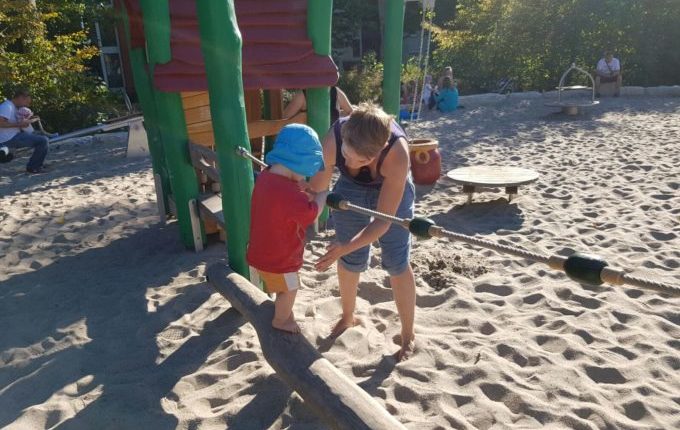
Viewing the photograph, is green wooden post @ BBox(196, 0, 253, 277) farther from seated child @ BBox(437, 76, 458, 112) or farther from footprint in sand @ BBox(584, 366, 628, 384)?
seated child @ BBox(437, 76, 458, 112)

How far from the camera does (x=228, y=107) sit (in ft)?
11.4

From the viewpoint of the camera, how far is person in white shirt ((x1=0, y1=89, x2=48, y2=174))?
876 cm

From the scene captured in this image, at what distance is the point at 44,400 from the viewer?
2.84 m

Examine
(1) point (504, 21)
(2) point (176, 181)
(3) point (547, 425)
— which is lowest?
(3) point (547, 425)

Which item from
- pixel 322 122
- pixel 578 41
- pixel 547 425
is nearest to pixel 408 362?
pixel 547 425

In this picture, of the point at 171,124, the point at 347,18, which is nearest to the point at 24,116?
the point at 171,124

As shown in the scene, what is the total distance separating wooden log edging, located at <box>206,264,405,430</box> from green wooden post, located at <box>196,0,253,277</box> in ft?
2.04

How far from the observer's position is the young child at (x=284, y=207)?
251cm

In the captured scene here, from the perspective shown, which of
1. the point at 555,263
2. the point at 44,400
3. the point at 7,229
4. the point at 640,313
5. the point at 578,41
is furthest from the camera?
the point at 578,41

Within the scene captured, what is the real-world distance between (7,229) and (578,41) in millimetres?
16369

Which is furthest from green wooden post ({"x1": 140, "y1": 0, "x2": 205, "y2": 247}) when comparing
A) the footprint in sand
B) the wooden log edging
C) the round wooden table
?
the footprint in sand

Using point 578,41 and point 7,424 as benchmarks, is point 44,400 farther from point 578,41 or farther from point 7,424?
point 578,41

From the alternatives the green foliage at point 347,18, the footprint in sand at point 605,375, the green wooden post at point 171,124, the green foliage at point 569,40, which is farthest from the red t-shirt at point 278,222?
the green foliage at point 347,18

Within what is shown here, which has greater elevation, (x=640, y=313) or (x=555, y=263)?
(x=555, y=263)
